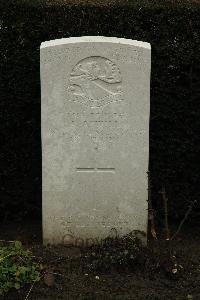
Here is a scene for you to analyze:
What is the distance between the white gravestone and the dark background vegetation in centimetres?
60

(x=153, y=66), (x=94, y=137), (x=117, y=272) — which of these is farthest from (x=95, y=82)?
(x=117, y=272)

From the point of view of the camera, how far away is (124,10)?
5.19 m

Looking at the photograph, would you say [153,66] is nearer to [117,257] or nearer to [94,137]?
[94,137]

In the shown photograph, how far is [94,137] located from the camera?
4734 millimetres

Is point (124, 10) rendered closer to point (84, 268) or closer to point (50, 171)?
point (50, 171)

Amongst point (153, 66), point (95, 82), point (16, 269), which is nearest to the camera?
point (16, 269)

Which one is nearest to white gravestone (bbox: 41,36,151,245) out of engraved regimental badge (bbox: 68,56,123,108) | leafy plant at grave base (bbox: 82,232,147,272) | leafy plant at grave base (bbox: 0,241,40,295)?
engraved regimental badge (bbox: 68,56,123,108)

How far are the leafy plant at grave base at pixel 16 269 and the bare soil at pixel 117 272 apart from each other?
0.06m

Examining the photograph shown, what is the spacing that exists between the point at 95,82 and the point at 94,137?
1.51 feet

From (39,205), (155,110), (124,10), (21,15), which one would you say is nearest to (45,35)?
(21,15)

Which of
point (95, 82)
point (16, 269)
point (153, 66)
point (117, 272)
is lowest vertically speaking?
point (117, 272)

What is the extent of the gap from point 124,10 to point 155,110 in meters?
0.97

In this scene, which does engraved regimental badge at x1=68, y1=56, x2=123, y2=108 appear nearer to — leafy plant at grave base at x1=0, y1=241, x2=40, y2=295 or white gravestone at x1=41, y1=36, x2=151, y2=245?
white gravestone at x1=41, y1=36, x2=151, y2=245

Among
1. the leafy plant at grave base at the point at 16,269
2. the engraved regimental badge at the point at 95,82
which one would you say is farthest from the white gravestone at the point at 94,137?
the leafy plant at grave base at the point at 16,269
